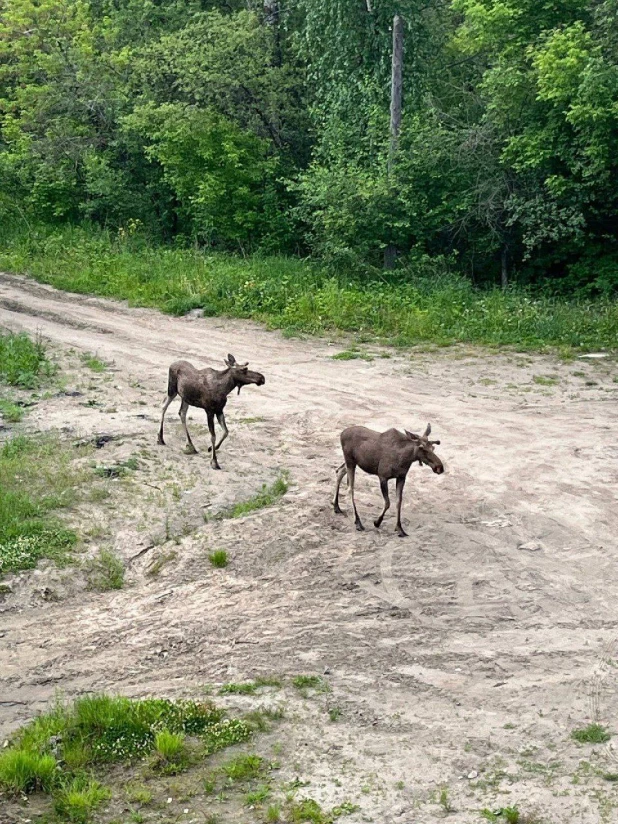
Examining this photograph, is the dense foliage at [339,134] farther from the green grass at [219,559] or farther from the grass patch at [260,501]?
the green grass at [219,559]

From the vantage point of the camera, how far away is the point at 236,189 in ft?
85.7

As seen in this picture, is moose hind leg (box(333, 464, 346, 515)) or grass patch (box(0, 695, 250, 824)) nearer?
grass patch (box(0, 695, 250, 824))

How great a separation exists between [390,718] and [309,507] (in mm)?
4030

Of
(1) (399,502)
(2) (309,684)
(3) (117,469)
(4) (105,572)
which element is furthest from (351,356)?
(2) (309,684)

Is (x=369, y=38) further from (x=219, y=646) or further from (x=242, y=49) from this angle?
(x=219, y=646)

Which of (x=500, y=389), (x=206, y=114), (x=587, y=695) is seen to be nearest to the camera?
(x=587, y=695)

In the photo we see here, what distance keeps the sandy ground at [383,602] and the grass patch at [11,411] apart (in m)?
0.21

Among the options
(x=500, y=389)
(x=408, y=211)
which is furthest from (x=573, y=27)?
(x=500, y=389)

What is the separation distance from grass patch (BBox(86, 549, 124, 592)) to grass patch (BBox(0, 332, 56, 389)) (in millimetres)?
6451

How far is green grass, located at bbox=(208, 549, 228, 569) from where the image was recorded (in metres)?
9.81

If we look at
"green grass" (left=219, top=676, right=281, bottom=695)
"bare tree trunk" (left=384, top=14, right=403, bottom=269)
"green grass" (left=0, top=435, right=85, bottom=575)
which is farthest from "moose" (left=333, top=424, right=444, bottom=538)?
"bare tree trunk" (left=384, top=14, right=403, bottom=269)

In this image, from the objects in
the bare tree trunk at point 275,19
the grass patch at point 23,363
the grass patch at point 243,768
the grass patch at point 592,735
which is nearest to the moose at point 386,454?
the grass patch at point 592,735

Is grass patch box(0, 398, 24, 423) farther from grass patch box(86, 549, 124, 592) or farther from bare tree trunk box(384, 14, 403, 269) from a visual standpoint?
bare tree trunk box(384, 14, 403, 269)

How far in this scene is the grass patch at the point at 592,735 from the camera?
704 centimetres
